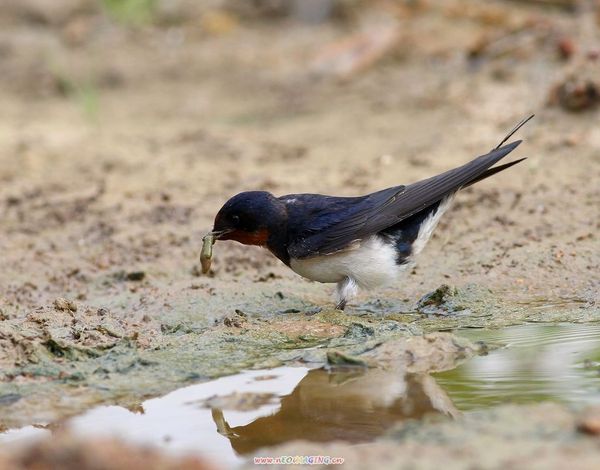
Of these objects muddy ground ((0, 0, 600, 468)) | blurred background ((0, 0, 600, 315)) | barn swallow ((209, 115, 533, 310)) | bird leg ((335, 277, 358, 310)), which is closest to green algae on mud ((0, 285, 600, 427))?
muddy ground ((0, 0, 600, 468))

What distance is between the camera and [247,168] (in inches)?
330

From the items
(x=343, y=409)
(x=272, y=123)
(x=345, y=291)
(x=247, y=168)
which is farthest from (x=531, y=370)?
(x=272, y=123)

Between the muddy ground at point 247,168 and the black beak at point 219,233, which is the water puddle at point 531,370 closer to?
the muddy ground at point 247,168

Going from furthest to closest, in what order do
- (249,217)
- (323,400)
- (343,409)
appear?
(249,217) < (323,400) < (343,409)

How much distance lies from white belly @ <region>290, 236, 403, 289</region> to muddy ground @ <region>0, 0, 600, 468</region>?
0.66 ft

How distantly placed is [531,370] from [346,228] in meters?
1.57

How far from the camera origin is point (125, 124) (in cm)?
1027

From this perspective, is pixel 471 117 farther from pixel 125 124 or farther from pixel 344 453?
pixel 344 453

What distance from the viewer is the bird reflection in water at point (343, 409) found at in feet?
11.9

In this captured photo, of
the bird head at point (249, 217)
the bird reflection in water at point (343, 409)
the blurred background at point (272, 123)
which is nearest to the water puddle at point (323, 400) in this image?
the bird reflection in water at point (343, 409)

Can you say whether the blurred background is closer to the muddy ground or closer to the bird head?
the muddy ground

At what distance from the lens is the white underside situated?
18.0 feet

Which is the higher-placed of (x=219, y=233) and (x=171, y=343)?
(x=219, y=233)

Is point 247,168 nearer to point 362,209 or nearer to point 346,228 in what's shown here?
point 362,209
